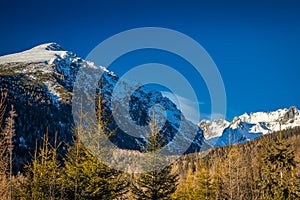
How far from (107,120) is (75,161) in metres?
3.47

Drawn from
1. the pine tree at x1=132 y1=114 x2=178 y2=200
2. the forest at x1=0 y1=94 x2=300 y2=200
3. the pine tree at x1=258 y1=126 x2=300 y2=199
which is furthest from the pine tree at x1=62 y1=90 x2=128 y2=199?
the pine tree at x1=258 y1=126 x2=300 y2=199

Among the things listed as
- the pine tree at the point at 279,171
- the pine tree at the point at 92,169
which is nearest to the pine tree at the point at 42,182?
the pine tree at the point at 92,169

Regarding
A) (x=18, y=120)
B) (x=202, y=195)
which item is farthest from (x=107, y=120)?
(x=18, y=120)

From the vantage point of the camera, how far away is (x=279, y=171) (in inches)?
1292

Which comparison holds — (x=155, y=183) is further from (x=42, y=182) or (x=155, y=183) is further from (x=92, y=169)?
(x=42, y=182)

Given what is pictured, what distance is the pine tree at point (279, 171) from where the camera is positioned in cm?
3159

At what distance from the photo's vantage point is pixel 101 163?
→ 2378 cm

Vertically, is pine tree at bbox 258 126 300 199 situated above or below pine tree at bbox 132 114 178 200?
above

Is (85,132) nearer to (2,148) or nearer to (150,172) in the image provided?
(150,172)

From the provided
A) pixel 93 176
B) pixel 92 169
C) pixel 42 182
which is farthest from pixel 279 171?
pixel 42 182

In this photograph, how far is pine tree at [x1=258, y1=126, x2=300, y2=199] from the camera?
3159cm

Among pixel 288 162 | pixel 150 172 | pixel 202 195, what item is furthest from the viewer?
pixel 202 195

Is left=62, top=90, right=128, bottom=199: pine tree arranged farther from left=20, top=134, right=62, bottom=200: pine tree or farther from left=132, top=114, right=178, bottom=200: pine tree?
left=132, top=114, right=178, bottom=200: pine tree

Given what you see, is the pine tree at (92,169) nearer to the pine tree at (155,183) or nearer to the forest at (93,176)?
the forest at (93,176)
